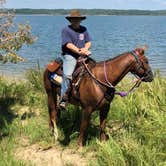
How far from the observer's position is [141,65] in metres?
7.09

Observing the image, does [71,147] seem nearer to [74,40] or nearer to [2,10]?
[74,40]

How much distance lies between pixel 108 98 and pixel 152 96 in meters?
1.21

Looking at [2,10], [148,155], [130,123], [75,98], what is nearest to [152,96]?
[130,123]

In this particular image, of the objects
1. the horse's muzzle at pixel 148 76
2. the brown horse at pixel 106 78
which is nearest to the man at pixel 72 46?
the brown horse at pixel 106 78

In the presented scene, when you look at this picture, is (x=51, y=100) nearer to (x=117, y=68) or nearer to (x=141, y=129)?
(x=117, y=68)

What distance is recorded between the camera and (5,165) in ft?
21.1

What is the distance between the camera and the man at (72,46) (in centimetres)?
754

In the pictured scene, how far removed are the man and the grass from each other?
84 centimetres

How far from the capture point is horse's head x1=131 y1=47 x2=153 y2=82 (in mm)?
7078

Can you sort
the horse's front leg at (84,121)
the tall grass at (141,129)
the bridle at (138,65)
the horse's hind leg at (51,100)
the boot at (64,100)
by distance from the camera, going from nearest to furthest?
the tall grass at (141,129) → the bridle at (138,65) → the horse's front leg at (84,121) → the boot at (64,100) → the horse's hind leg at (51,100)

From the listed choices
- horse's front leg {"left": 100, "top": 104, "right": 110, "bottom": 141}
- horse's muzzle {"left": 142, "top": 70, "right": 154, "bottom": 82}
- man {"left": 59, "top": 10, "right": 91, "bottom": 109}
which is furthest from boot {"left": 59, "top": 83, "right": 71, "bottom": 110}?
horse's muzzle {"left": 142, "top": 70, "right": 154, "bottom": 82}

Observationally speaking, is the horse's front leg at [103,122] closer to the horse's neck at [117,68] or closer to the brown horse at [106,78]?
the brown horse at [106,78]

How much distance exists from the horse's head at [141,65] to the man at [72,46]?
907mm

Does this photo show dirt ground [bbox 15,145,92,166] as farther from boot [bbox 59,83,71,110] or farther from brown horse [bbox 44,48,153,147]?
boot [bbox 59,83,71,110]
